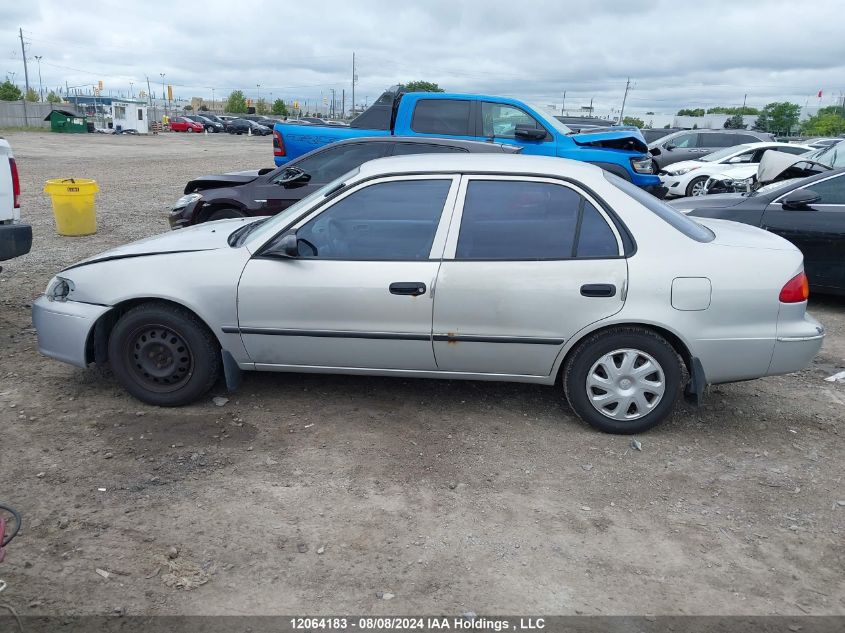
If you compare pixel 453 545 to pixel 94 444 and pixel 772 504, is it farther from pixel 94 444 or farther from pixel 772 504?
pixel 94 444

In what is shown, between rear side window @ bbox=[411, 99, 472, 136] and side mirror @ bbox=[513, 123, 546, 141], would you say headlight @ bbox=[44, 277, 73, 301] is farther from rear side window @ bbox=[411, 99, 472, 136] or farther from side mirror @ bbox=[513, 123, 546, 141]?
side mirror @ bbox=[513, 123, 546, 141]

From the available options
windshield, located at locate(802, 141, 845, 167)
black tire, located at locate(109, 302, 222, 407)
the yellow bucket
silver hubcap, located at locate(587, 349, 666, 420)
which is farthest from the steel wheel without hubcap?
windshield, located at locate(802, 141, 845, 167)

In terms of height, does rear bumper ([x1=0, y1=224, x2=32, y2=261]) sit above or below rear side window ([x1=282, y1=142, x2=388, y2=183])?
below

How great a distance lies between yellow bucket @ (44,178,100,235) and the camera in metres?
9.53

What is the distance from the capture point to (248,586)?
2.83 m

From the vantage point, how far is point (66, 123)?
4872cm

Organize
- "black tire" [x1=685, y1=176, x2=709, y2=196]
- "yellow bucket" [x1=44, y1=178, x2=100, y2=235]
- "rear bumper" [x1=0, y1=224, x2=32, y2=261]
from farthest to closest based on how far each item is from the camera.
→ "black tire" [x1=685, y1=176, x2=709, y2=196]
"yellow bucket" [x1=44, y1=178, x2=100, y2=235]
"rear bumper" [x1=0, y1=224, x2=32, y2=261]

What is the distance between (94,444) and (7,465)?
0.43m

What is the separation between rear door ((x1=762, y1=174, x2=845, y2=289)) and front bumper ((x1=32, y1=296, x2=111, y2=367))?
619cm

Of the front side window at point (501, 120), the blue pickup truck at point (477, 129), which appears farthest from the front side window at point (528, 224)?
the front side window at point (501, 120)

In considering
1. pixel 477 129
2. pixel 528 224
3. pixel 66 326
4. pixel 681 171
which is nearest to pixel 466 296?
pixel 528 224

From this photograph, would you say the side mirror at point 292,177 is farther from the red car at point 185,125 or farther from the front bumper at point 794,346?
the red car at point 185,125

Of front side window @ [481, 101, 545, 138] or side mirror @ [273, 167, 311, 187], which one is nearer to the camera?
side mirror @ [273, 167, 311, 187]

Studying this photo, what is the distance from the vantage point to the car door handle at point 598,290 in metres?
3.91
